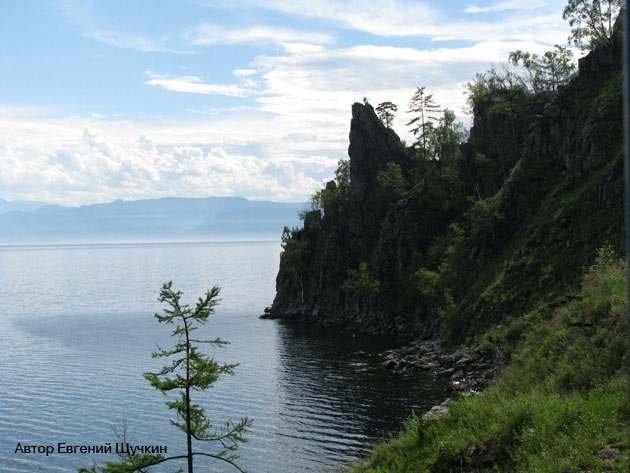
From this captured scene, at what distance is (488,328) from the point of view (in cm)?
6594

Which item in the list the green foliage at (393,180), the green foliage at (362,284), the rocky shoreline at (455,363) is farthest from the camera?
the green foliage at (393,180)

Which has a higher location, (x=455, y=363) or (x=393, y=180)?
(x=393, y=180)

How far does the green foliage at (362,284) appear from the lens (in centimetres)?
10500

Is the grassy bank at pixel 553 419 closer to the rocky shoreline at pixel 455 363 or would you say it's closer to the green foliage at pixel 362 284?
the rocky shoreline at pixel 455 363

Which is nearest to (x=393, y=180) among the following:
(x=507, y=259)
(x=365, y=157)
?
(x=365, y=157)

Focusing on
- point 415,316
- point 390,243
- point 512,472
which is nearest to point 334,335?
point 415,316

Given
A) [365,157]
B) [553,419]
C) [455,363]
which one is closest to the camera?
[553,419]

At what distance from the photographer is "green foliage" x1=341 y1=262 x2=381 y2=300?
10500 centimetres

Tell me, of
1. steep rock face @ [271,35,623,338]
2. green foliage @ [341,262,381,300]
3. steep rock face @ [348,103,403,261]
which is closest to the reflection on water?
steep rock face @ [271,35,623,338]

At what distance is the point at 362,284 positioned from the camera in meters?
106

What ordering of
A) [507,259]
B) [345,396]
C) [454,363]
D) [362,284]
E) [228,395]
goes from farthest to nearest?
[362,284] < [507,259] < [454,363] < [228,395] < [345,396]

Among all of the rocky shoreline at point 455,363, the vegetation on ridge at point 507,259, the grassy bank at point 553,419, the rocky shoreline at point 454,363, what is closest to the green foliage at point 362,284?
the vegetation on ridge at point 507,259

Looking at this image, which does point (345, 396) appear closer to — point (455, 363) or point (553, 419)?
point (455, 363)

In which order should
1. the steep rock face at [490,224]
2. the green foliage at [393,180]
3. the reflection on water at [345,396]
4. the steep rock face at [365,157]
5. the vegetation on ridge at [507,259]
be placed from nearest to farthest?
the vegetation on ridge at [507,259] < the reflection on water at [345,396] < the steep rock face at [490,224] < the green foliage at [393,180] < the steep rock face at [365,157]
